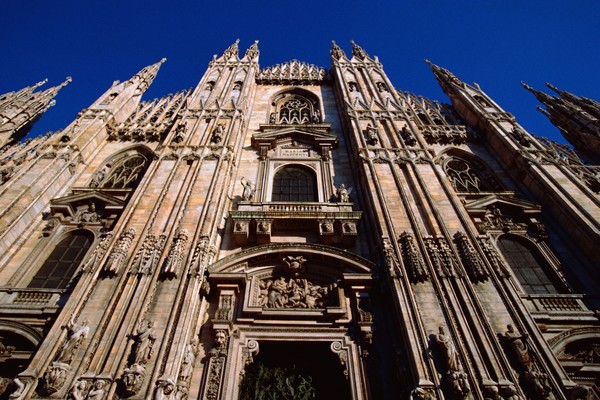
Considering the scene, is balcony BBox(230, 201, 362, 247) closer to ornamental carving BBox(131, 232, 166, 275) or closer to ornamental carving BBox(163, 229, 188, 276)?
ornamental carving BBox(163, 229, 188, 276)

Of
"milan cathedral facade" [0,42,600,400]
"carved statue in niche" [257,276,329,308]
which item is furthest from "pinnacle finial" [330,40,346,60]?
"carved statue in niche" [257,276,329,308]

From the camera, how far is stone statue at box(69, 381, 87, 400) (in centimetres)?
670

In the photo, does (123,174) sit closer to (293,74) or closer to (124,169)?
(124,169)

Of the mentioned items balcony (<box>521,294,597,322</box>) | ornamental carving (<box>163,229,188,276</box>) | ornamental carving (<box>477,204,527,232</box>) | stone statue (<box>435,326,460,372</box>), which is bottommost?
stone statue (<box>435,326,460,372</box>)

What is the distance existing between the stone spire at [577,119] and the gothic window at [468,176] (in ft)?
23.6

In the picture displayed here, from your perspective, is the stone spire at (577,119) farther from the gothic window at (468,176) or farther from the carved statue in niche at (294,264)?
the carved statue in niche at (294,264)

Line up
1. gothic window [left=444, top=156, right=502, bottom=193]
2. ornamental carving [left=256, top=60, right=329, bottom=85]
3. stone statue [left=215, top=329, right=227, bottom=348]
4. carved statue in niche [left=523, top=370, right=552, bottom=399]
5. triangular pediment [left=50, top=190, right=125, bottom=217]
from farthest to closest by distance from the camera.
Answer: ornamental carving [left=256, top=60, right=329, bottom=85] < gothic window [left=444, top=156, right=502, bottom=193] < triangular pediment [left=50, top=190, right=125, bottom=217] < stone statue [left=215, top=329, right=227, bottom=348] < carved statue in niche [left=523, top=370, right=552, bottom=399]

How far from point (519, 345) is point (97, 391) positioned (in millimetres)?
8134

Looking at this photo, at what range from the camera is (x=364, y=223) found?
456 inches

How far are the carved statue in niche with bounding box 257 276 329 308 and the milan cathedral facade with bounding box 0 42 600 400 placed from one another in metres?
0.05

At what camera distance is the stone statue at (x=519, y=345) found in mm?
7293

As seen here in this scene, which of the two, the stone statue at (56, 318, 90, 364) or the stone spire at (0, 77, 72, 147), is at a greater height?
the stone spire at (0, 77, 72, 147)

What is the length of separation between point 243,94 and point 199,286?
11596mm

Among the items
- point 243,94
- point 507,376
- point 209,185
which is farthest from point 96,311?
point 243,94
